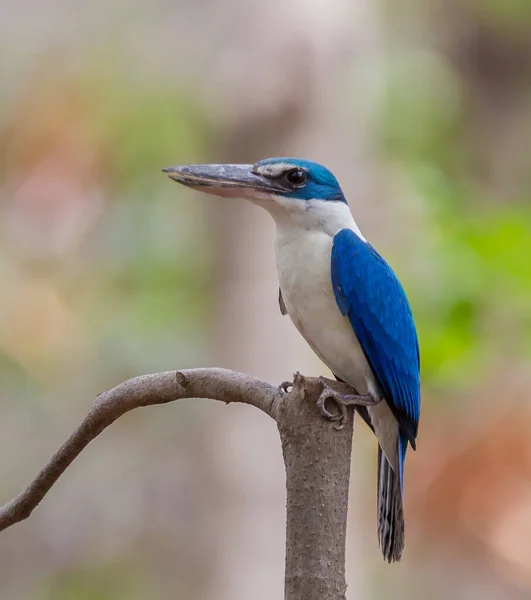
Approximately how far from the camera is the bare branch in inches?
61.2

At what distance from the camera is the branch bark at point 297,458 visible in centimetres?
134

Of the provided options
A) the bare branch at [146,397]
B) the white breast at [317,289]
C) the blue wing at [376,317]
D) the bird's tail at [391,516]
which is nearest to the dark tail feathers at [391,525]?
the bird's tail at [391,516]

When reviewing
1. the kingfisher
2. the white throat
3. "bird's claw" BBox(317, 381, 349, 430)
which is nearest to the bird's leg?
"bird's claw" BBox(317, 381, 349, 430)

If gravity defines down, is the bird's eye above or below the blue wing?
above

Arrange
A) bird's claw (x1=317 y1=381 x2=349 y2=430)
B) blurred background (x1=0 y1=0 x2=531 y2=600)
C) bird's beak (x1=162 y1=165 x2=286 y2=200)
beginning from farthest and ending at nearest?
blurred background (x1=0 y1=0 x2=531 y2=600)
bird's beak (x1=162 y1=165 x2=286 y2=200)
bird's claw (x1=317 y1=381 x2=349 y2=430)

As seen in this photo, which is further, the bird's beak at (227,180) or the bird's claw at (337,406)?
the bird's beak at (227,180)

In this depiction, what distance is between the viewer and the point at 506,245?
4.02 meters

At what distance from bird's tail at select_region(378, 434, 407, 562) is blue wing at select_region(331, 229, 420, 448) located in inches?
4.4

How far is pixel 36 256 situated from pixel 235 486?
1.86 m

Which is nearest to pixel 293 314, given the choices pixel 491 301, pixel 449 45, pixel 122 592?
pixel 491 301

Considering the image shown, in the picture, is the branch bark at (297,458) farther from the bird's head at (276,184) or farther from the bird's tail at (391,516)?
the bird's tail at (391,516)

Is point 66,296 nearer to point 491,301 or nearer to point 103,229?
point 103,229

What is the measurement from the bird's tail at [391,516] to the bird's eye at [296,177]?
2.16 ft

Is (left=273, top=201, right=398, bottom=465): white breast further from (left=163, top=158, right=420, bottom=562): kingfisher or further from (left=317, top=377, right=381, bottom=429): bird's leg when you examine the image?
(left=317, top=377, right=381, bottom=429): bird's leg
